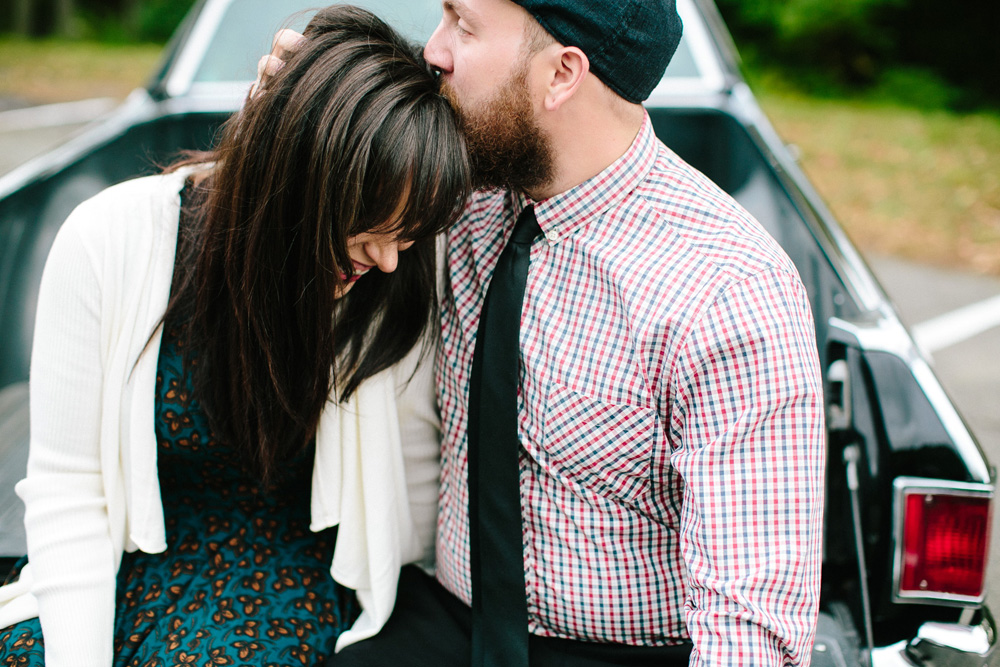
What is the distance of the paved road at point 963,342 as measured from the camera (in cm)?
354

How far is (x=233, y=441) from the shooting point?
65.8 inches

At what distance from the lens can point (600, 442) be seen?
58.9 inches

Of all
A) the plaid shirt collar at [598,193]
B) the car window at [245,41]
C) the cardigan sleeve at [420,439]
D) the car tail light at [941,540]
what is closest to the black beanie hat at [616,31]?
the plaid shirt collar at [598,193]

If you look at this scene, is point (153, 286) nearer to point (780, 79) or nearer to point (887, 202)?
point (887, 202)

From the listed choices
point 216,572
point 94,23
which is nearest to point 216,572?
point 216,572

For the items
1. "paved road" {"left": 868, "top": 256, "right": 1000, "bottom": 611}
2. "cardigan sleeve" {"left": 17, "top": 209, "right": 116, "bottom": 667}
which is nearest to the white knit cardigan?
"cardigan sleeve" {"left": 17, "top": 209, "right": 116, "bottom": 667}

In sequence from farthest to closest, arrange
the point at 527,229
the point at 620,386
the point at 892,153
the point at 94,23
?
the point at 94,23, the point at 892,153, the point at 527,229, the point at 620,386

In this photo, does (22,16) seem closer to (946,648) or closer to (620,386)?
(620,386)

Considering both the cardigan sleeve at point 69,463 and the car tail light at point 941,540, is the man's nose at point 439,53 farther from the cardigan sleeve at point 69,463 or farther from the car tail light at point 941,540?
the car tail light at point 941,540

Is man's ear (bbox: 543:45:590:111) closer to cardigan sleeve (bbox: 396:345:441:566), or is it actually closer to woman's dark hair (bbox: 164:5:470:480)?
woman's dark hair (bbox: 164:5:470:480)

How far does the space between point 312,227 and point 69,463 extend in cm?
67

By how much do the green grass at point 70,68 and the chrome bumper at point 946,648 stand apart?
37.2 ft

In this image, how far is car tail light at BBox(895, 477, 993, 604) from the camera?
4.96ft

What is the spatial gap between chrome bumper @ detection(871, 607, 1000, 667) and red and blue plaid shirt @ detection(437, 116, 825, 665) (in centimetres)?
31
